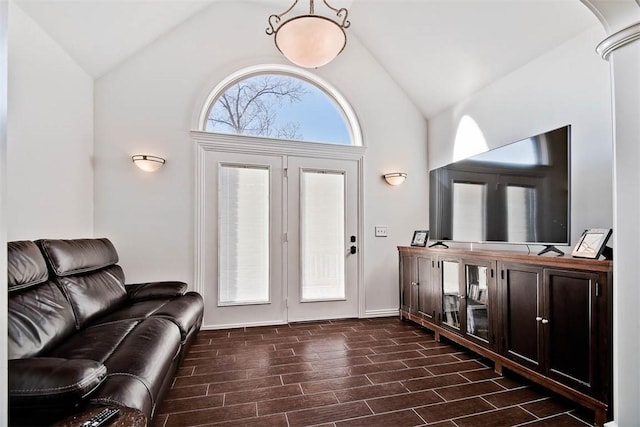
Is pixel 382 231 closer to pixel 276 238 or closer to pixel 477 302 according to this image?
pixel 276 238

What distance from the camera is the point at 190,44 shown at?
12.0 feet

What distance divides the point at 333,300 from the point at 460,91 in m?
2.92

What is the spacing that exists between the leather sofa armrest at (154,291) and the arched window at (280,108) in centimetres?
182

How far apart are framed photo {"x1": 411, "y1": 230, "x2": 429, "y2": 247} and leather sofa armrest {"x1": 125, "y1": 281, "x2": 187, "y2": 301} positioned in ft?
8.67

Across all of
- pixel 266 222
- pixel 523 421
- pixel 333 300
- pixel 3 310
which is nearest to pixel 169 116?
pixel 266 222

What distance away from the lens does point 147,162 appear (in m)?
3.37

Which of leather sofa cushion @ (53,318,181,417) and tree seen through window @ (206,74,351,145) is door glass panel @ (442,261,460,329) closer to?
tree seen through window @ (206,74,351,145)

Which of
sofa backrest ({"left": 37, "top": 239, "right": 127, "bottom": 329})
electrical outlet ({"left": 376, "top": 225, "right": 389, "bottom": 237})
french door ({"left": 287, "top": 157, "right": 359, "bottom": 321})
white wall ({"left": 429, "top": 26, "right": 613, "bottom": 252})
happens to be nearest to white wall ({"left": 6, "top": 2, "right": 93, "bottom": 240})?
sofa backrest ({"left": 37, "top": 239, "right": 127, "bottom": 329})

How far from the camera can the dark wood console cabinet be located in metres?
1.87

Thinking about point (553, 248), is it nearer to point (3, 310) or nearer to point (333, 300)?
point (333, 300)

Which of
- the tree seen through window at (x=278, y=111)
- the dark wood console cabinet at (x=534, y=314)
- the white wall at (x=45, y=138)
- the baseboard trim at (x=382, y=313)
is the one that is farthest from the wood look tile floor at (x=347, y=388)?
the tree seen through window at (x=278, y=111)

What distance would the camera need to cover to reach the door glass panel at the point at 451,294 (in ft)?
10.1

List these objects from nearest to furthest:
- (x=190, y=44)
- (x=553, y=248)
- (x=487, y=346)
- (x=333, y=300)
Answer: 1. (x=553, y=248)
2. (x=487, y=346)
3. (x=190, y=44)
4. (x=333, y=300)

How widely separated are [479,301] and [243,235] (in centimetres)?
249
